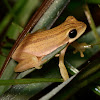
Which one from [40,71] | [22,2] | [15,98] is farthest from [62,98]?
[22,2]

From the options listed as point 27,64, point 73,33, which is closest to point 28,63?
point 27,64

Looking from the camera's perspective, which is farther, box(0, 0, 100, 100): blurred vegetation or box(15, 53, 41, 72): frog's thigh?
box(15, 53, 41, 72): frog's thigh

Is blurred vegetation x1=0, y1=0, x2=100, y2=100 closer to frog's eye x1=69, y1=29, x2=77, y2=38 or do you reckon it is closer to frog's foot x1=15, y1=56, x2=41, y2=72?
frog's foot x1=15, y1=56, x2=41, y2=72

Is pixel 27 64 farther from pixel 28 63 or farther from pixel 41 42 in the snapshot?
pixel 41 42

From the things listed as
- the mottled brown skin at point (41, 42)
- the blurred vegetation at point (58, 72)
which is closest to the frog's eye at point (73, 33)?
the mottled brown skin at point (41, 42)

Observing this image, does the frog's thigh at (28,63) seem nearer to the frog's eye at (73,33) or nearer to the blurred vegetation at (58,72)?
the blurred vegetation at (58,72)

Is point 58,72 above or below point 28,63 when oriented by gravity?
above

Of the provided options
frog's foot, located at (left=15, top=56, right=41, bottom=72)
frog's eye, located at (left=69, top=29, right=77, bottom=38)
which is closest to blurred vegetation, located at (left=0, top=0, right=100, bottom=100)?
frog's foot, located at (left=15, top=56, right=41, bottom=72)
